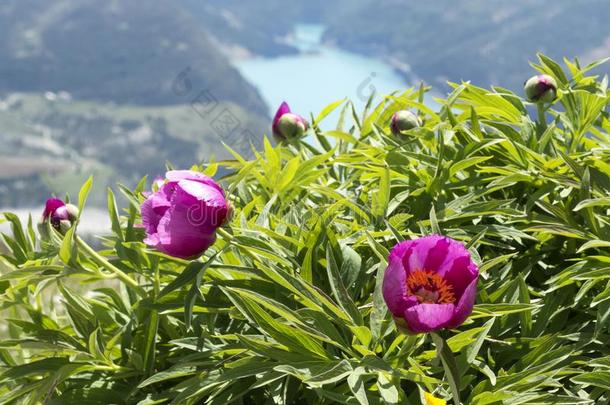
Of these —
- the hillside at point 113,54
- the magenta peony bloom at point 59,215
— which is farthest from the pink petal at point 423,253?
the hillside at point 113,54

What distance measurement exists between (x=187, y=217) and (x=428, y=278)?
27 centimetres

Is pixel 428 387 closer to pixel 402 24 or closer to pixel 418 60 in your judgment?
pixel 418 60

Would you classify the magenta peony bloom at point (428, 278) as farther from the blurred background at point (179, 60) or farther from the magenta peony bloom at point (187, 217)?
the blurred background at point (179, 60)

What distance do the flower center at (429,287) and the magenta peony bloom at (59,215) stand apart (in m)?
0.49

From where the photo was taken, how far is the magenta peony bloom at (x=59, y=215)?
3.03ft

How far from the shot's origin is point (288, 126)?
3.99ft

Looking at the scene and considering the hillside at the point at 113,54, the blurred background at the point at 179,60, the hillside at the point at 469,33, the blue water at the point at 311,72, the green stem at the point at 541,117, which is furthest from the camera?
the hillside at the point at 113,54

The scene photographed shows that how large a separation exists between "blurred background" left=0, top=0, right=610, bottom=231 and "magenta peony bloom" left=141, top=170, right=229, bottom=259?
207 ft

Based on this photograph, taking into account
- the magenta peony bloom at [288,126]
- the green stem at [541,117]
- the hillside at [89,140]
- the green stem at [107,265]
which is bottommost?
the hillside at [89,140]

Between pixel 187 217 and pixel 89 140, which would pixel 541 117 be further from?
pixel 89 140

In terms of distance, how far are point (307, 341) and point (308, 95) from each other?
193 ft

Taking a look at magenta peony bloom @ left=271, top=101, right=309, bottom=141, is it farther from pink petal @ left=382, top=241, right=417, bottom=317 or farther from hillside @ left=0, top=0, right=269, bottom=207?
hillside @ left=0, top=0, right=269, bottom=207

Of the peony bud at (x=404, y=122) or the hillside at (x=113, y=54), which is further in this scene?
the hillside at (x=113, y=54)

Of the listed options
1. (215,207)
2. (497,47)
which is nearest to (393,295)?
(215,207)
